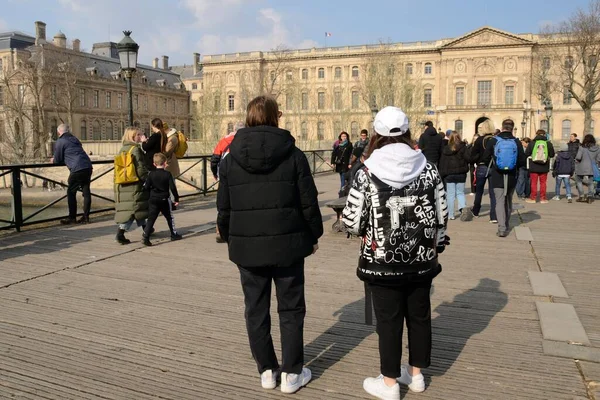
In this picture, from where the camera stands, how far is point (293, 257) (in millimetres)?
3412

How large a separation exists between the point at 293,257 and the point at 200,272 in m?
3.31

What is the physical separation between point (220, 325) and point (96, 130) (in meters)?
76.0

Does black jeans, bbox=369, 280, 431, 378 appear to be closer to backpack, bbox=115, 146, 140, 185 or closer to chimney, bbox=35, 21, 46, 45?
backpack, bbox=115, 146, 140, 185

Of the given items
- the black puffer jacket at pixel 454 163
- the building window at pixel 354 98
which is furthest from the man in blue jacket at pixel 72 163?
the building window at pixel 354 98

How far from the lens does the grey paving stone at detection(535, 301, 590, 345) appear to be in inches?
174

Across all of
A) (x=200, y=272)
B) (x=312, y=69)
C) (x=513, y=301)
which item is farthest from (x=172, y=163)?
(x=312, y=69)

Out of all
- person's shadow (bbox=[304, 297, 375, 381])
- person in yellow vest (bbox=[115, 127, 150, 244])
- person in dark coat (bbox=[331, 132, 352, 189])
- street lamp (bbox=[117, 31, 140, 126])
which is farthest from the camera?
person in dark coat (bbox=[331, 132, 352, 189])

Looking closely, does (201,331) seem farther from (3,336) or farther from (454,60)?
(454,60)

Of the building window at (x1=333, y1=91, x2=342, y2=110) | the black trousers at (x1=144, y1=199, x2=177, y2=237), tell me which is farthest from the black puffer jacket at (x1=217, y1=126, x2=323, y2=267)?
the building window at (x1=333, y1=91, x2=342, y2=110)

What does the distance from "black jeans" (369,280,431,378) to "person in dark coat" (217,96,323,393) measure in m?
0.51

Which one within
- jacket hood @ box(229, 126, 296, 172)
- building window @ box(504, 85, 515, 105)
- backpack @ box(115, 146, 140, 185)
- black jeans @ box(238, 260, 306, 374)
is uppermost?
building window @ box(504, 85, 515, 105)

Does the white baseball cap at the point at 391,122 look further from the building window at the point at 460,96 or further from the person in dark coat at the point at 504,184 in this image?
the building window at the point at 460,96

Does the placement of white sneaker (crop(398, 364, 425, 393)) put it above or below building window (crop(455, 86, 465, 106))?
below

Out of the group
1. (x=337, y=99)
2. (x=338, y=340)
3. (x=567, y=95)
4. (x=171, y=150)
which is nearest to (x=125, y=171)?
(x=171, y=150)
